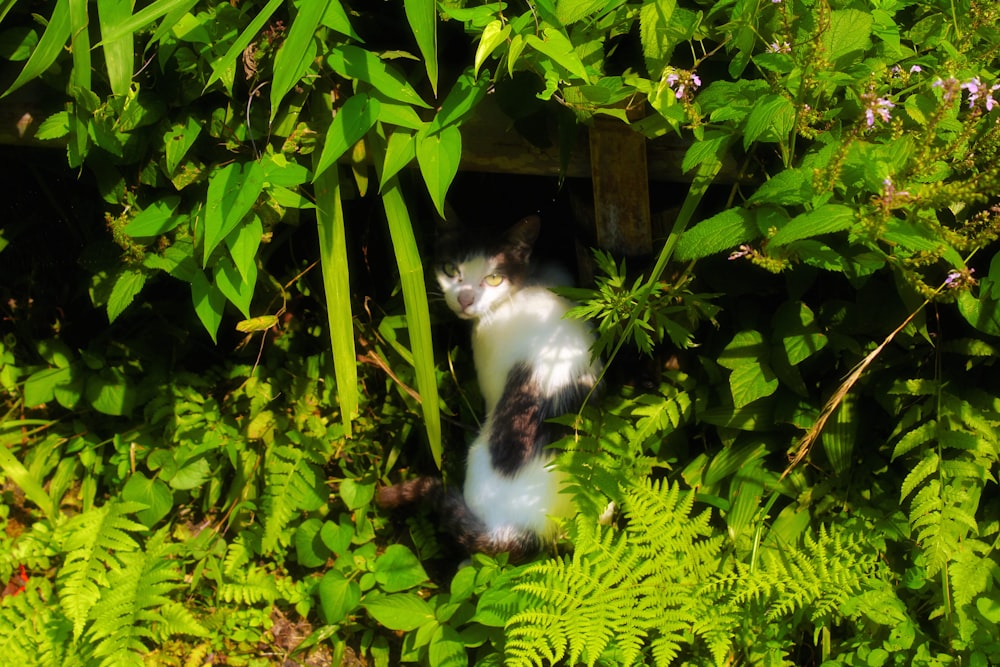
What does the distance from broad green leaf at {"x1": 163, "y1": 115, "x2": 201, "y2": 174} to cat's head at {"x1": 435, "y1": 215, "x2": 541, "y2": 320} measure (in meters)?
0.60

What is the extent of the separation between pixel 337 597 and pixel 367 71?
1144 millimetres

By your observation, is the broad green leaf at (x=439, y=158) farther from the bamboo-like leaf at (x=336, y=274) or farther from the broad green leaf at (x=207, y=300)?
the broad green leaf at (x=207, y=300)

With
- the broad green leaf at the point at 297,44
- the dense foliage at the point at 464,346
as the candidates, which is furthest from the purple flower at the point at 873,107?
the broad green leaf at the point at 297,44

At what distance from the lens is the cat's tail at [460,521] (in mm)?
1782

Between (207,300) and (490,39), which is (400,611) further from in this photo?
(490,39)

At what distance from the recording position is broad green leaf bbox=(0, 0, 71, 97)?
129 centimetres

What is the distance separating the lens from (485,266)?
181cm


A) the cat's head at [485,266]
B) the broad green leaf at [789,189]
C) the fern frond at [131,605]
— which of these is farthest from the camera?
the cat's head at [485,266]

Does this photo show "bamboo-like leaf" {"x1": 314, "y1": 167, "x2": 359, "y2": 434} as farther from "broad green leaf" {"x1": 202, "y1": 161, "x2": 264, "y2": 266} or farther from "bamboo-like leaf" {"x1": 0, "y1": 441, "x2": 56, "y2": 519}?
"bamboo-like leaf" {"x1": 0, "y1": 441, "x2": 56, "y2": 519}

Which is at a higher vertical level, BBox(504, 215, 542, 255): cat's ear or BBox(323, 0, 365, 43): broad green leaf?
BBox(323, 0, 365, 43): broad green leaf

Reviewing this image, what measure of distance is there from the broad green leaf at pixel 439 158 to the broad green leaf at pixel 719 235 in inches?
15.8

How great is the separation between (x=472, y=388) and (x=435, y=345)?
0.16 meters

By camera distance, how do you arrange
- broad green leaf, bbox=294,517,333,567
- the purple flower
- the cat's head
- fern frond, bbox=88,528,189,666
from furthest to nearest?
broad green leaf, bbox=294,517,333,567 → the cat's head → fern frond, bbox=88,528,189,666 → the purple flower

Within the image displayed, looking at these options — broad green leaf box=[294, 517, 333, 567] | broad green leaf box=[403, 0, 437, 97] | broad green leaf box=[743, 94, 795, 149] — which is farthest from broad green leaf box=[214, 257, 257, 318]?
broad green leaf box=[743, 94, 795, 149]
